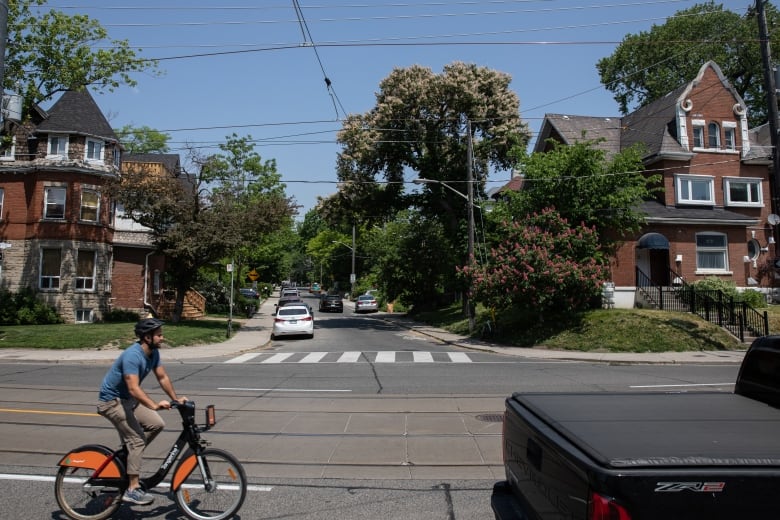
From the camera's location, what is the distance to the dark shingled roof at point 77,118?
29141mm

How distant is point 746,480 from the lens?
2.47 metres

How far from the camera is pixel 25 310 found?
26516 millimetres

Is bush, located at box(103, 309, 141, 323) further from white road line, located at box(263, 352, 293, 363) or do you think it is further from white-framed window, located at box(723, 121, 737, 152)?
white-framed window, located at box(723, 121, 737, 152)

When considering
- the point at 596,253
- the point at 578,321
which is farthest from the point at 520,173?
the point at 578,321

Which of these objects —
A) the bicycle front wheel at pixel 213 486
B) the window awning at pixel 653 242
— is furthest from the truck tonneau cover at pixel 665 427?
the window awning at pixel 653 242

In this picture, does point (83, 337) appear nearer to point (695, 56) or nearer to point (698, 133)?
point (698, 133)

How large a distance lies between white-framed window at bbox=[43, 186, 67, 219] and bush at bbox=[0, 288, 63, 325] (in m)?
3.92

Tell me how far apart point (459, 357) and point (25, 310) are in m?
20.6

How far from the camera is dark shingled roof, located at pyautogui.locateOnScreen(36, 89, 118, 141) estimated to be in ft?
95.6

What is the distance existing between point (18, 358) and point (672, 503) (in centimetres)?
1997

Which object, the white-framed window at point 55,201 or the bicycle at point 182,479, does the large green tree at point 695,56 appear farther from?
the bicycle at point 182,479

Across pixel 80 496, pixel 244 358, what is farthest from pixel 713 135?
pixel 80 496

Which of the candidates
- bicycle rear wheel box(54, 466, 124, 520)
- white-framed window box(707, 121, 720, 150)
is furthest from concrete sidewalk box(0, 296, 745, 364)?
white-framed window box(707, 121, 720, 150)

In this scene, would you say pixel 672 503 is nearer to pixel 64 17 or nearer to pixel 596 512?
pixel 596 512
